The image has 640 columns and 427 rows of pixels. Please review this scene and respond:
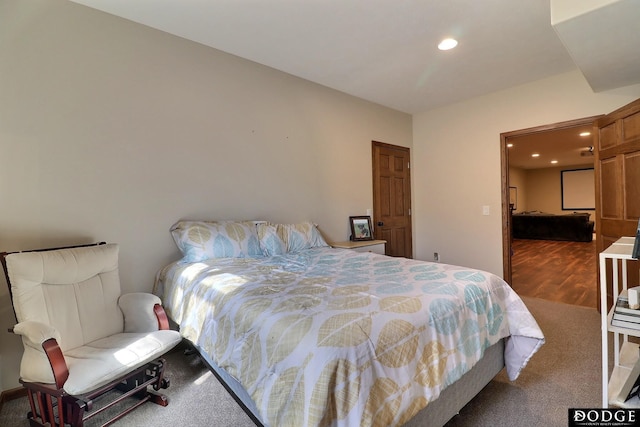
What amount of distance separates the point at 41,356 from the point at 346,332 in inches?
64.7

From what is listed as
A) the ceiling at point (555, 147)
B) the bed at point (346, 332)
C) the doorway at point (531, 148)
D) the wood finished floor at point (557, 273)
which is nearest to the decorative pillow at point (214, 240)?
the bed at point (346, 332)

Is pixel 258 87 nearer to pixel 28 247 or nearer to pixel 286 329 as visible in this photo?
pixel 28 247

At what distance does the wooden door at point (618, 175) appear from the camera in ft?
9.07

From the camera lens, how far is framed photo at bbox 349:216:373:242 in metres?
4.14

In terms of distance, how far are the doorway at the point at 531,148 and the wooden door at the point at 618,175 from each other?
46 cm

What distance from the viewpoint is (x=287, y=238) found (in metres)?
3.08

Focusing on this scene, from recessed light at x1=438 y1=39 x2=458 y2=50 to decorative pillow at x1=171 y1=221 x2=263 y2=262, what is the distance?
255cm

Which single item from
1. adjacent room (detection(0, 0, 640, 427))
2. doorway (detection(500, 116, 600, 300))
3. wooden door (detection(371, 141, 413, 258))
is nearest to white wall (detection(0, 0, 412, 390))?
adjacent room (detection(0, 0, 640, 427))

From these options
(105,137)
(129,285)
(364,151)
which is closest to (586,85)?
(364,151)

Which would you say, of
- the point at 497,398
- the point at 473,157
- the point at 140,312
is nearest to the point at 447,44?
the point at 473,157

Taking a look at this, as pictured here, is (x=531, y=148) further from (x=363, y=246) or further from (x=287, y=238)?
(x=287, y=238)

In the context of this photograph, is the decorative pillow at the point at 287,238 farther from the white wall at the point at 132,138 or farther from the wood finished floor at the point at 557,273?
the wood finished floor at the point at 557,273

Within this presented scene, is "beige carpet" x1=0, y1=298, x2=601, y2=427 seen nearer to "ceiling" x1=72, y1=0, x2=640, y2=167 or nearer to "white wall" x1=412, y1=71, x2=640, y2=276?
"white wall" x1=412, y1=71, x2=640, y2=276

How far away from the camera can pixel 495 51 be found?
3045 mm
